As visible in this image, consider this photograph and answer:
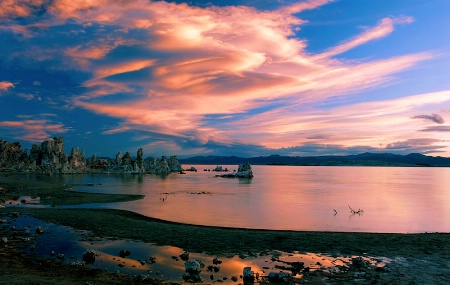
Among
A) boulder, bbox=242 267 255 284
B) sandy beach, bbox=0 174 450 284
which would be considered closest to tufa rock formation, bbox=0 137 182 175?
sandy beach, bbox=0 174 450 284

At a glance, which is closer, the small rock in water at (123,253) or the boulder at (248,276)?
the boulder at (248,276)

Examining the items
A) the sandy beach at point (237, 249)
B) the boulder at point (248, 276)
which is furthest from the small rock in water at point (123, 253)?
the boulder at point (248, 276)

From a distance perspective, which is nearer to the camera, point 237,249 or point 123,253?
point 123,253

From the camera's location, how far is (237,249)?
78.1 feet

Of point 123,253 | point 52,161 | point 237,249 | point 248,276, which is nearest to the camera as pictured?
point 248,276

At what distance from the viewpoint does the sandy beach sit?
1680 centimetres

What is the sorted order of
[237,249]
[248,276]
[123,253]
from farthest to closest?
1. [237,249]
2. [123,253]
3. [248,276]

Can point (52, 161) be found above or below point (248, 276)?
above

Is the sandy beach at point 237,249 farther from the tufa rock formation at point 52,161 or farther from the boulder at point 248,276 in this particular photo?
the tufa rock formation at point 52,161

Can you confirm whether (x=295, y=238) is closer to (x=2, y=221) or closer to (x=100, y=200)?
(x=2, y=221)

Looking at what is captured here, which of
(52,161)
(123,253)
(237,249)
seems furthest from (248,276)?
(52,161)

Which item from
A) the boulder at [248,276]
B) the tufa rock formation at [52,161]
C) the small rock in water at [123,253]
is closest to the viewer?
the boulder at [248,276]

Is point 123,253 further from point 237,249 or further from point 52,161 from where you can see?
point 52,161

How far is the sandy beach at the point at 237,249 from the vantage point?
55.1 ft
